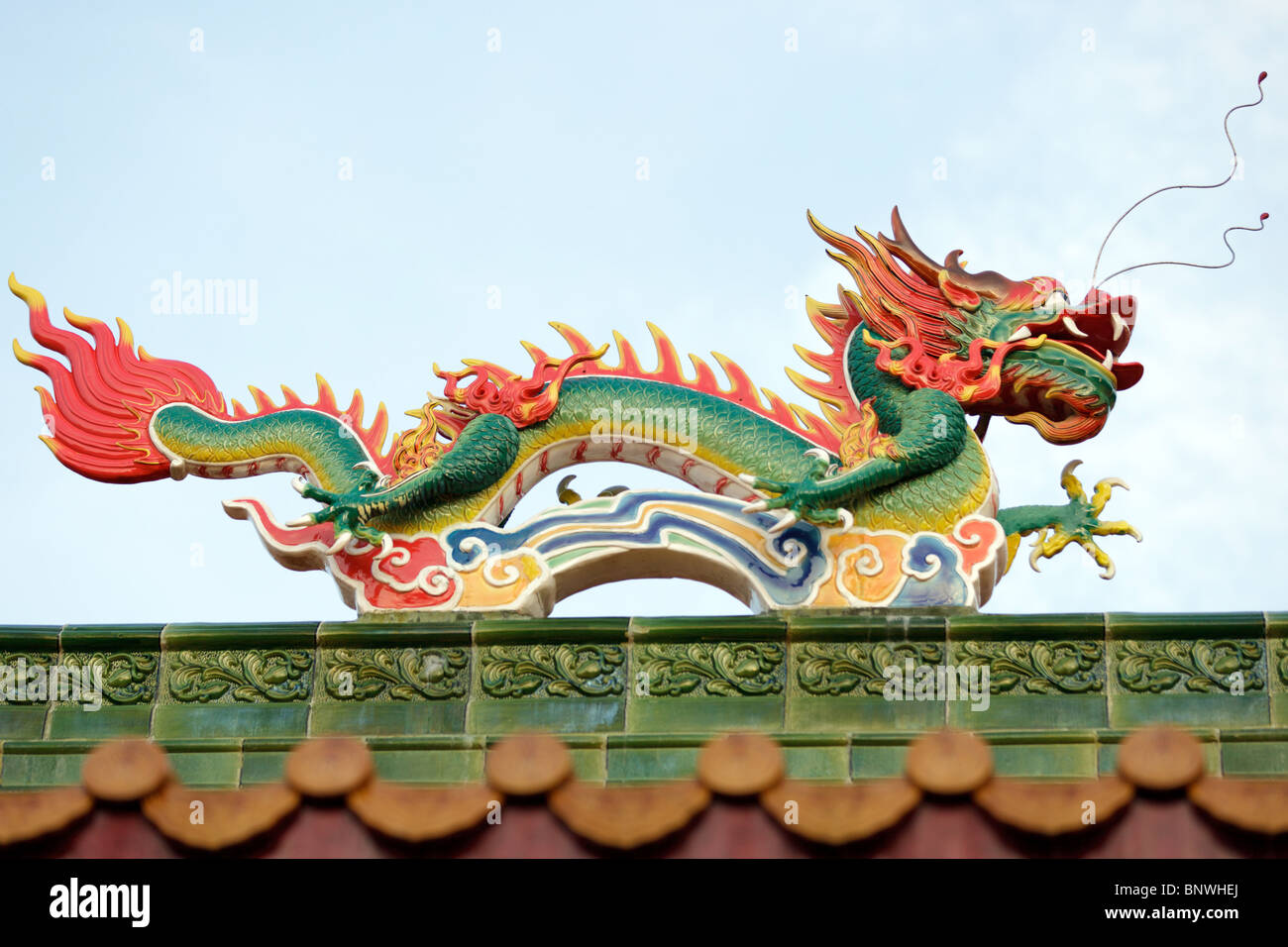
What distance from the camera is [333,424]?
27.6ft

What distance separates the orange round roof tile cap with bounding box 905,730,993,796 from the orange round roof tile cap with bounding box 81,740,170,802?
6.43 ft

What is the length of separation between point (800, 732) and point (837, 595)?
1.03 metres

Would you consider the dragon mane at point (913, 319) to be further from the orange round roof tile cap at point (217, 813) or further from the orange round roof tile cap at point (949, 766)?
the orange round roof tile cap at point (217, 813)

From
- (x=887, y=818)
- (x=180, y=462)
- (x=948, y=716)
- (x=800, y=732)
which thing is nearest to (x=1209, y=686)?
(x=948, y=716)

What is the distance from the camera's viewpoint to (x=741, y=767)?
505 centimetres

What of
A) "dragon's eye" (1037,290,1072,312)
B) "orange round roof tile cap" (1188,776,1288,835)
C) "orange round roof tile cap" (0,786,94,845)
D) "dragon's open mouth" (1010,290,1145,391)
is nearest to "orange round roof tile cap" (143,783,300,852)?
"orange round roof tile cap" (0,786,94,845)

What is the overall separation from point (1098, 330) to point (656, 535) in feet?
7.27

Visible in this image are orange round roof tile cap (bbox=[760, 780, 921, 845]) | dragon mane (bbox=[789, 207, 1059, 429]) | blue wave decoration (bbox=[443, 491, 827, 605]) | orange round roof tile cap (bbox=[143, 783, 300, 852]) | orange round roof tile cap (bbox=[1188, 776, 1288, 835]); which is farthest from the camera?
dragon mane (bbox=[789, 207, 1059, 429])

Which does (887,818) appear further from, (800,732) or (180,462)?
(180,462)

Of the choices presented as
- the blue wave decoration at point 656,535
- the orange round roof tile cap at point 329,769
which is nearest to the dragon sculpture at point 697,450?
the blue wave decoration at point 656,535

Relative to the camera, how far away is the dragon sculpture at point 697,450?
304 inches

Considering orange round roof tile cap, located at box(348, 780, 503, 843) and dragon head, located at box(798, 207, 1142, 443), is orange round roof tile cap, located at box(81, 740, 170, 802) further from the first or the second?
dragon head, located at box(798, 207, 1142, 443)

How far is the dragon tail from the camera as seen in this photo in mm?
8398

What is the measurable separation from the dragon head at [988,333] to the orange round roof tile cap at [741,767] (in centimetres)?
345
